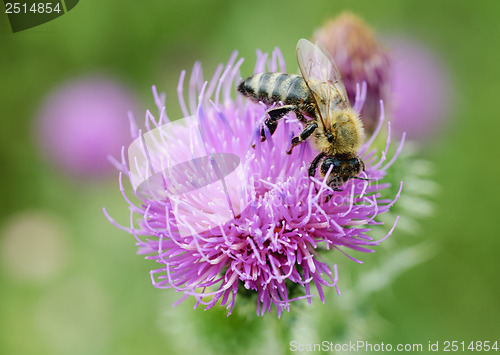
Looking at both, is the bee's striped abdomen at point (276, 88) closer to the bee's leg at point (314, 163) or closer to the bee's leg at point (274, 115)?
the bee's leg at point (274, 115)

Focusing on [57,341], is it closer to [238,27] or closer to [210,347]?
[210,347]

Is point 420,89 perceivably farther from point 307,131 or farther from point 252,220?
point 252,220

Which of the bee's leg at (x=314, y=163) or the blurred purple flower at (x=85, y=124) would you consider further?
the blurred purple flower at (x=85, y=124)

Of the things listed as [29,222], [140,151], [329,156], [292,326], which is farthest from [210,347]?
[29,222]

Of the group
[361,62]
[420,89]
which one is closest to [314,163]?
[361,62]

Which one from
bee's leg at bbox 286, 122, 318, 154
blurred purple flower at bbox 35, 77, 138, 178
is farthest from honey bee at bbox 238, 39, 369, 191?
blurred purple flower at bbox 35, 77, 138, 178

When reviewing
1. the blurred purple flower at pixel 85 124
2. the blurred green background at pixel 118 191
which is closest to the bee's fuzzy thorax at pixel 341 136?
the blurred green background at pixel 118 191
